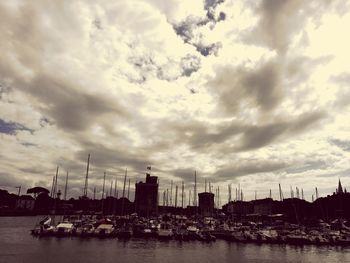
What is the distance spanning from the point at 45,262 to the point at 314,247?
2681 inches

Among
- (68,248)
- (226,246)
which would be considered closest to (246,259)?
(226,246)

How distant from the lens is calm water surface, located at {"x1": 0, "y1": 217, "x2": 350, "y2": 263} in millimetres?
60250

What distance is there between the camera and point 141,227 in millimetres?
98750

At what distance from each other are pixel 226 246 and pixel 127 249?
90.5 feet

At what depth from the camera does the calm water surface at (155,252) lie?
198 ft

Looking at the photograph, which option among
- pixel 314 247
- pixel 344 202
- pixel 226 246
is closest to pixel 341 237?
pixel 314 247

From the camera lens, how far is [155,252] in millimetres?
68938

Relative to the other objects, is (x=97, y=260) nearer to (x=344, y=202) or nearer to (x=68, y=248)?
(x=68, y=248)

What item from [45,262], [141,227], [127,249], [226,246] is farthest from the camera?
[141,227]

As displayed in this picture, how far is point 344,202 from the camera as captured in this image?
175625mm

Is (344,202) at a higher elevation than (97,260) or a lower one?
higher

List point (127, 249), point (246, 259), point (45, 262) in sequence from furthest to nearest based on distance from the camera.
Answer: point (127, 249)
point (246, 259)
point (45, 262)

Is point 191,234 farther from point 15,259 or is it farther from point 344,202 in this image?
point 344,202

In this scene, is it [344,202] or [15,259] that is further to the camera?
[344,202]
